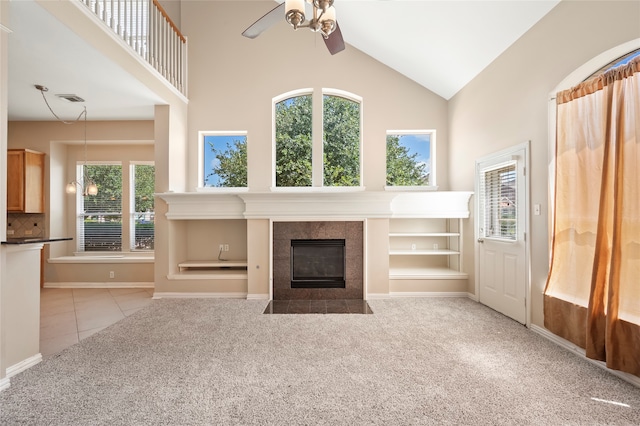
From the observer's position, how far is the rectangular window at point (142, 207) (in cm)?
594

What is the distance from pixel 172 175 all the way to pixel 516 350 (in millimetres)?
4772

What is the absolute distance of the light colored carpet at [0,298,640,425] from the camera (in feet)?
6.34

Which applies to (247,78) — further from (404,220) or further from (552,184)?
(552,184)

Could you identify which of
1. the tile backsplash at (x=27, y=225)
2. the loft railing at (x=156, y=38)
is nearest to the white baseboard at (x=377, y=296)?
the loft railing at (x=156, y=38)

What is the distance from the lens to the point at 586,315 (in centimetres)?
261

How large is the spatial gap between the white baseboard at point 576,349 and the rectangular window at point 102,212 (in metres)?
6.52

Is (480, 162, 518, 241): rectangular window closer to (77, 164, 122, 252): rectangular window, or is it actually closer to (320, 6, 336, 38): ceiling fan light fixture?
(320, 6, 336, 38): ceiling fan light fixture

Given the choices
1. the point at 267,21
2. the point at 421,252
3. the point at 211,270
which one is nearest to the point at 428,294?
the point at 421,252

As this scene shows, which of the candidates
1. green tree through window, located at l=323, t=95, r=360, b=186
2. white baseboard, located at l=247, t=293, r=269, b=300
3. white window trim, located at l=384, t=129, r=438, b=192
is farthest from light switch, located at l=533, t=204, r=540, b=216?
white baseboard, located at l=247, t=293, r=269, b=300

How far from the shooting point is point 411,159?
546cm

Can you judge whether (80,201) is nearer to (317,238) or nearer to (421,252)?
(317,238)

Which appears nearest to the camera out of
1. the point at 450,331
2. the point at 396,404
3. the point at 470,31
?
the point at 396,404

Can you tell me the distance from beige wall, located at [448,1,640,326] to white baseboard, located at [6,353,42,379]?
15.2 ft

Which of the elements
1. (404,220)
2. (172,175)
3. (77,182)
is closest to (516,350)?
(404,220)
